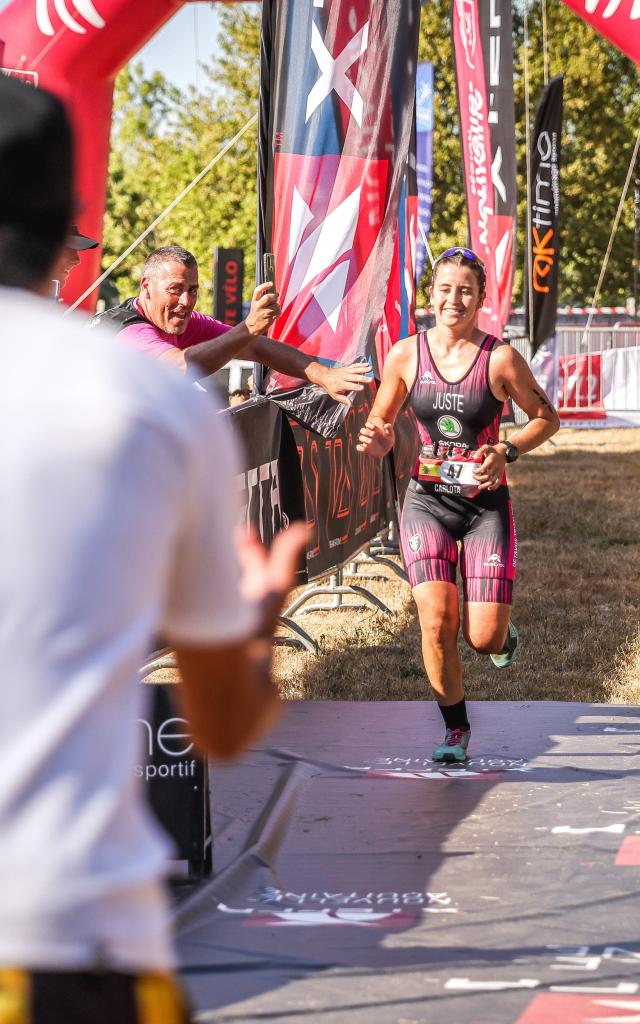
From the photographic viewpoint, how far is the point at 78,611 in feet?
4.13

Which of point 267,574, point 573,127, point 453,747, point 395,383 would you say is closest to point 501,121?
point 395,383

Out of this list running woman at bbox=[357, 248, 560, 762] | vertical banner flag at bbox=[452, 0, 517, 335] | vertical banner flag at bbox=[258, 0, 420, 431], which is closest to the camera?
running woman at bbox=[357, 248, 560, 762]

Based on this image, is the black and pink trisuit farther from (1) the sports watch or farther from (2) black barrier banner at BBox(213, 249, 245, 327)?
(2) black barrier banner at BBox(213, 249, 245, 327)

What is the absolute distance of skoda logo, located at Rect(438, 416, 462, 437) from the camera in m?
6.00

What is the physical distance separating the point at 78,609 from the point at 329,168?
698cm

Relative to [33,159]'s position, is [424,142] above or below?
above

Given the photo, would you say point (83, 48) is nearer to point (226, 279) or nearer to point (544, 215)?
point (544, 215)

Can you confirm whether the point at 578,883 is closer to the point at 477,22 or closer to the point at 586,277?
the point at 477,22

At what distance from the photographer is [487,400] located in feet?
19.7

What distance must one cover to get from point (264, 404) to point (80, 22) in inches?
132

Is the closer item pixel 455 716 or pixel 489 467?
pixel 489 467

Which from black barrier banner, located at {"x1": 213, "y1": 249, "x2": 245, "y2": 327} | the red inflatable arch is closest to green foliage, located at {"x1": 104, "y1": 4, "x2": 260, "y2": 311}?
black barrier banner, located at {"x1": 213, "y1": 249, "x2": 245, "y2": 327}

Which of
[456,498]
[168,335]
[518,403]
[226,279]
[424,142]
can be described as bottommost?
[456,498]

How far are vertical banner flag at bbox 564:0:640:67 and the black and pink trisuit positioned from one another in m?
4.18
